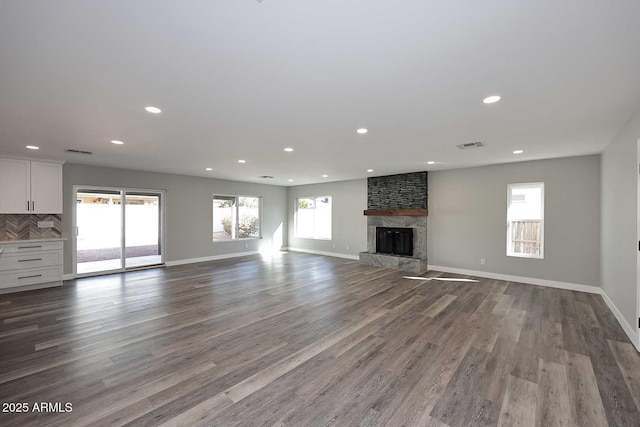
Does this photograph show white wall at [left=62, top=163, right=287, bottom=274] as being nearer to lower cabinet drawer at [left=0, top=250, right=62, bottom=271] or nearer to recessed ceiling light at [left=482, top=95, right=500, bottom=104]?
lower cabinet drawer at [left=0, top=250, right=62, bottom=271]

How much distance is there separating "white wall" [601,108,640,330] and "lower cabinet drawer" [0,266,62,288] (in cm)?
881

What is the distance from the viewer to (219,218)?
8586 millimetres

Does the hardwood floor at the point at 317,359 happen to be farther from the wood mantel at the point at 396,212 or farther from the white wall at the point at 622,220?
the wood mantel at the point at 396,212

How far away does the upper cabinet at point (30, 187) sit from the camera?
197 inches

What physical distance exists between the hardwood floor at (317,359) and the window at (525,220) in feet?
3.49

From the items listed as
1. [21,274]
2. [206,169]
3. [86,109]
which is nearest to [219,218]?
[206,169]

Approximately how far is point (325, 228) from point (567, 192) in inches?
245

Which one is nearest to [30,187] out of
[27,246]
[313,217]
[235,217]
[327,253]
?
[27,246]

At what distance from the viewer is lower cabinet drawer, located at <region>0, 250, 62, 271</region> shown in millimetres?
4840

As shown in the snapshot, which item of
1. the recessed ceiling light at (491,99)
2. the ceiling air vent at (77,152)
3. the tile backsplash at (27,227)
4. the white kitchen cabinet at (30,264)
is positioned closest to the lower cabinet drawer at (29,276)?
the white kitchen cabinet at (30,264)

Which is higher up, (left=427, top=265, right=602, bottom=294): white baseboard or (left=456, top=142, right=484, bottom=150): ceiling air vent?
(left=456, top=142, right=484, bottom=150): ceiling air vent

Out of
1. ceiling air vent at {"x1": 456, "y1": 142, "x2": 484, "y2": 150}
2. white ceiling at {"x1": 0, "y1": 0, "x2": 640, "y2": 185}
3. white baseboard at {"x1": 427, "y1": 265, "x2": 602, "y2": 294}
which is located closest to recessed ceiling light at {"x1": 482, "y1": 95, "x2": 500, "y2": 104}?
white ceiling at {"x1": 0, "y1": 0, "x2": 640, "y2": 185}

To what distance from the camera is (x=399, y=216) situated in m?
7.26

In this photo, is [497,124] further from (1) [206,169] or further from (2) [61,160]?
(2) [61,160]
